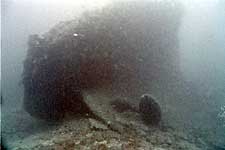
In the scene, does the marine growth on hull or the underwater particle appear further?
the marine growth on hull

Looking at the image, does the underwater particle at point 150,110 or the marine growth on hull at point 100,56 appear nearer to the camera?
the underwater particle at point 150,110

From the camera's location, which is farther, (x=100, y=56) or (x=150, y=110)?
(x=100, y=56)

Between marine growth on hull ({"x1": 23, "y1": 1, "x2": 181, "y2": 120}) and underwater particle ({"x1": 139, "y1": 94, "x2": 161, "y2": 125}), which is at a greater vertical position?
marine growth on hull ({"x1": 23, "y1": 1, "x2": 181, "y2": 120})

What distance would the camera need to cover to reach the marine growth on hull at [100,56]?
9.83 m

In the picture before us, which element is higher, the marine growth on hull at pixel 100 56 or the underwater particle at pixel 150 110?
the marine growth on hull at pixel 100 56

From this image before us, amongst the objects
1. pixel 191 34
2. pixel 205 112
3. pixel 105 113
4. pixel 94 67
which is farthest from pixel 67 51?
pixel 191 34

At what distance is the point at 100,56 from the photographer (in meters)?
10.7

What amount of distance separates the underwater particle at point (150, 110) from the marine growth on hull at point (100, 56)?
1.29 meters

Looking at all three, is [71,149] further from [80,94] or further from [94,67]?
[94,67]

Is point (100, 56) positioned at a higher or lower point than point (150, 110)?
higher

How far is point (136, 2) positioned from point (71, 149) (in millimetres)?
6684

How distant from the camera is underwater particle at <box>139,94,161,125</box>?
9.46m

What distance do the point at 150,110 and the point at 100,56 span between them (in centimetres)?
263

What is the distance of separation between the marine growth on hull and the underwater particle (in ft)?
4.24
